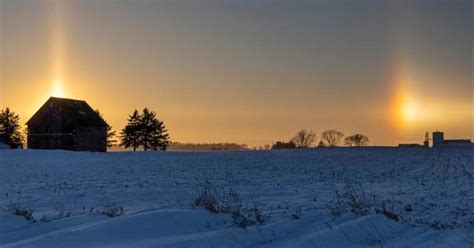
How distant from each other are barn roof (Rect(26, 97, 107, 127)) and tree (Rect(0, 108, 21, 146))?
98.1ft

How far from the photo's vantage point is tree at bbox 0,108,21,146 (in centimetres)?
10553

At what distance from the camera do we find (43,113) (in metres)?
78.6

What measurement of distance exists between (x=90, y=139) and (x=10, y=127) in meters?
36.7

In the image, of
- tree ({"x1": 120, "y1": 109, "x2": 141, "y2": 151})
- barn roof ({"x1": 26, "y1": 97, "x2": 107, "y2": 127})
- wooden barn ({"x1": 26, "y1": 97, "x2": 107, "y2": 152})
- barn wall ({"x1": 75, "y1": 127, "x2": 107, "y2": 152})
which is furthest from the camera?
tree ({"x1": 120, "y1": 109, "x2": 141, "y2": 151})

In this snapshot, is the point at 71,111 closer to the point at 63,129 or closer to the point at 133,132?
the point at 63,129

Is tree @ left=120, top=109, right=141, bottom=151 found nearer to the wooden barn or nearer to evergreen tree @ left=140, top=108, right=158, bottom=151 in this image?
evergreen tree @ left=140, top=108, right=158, bottom=151

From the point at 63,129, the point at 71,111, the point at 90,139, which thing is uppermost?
the point at 71,111

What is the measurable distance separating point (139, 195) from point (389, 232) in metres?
8.47

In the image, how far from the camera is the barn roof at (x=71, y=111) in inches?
3071

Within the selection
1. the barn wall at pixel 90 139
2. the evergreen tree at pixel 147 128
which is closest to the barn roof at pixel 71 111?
the barn wall at pixel 90 139

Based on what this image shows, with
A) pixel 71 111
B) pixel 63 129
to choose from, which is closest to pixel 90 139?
pixel 63 129

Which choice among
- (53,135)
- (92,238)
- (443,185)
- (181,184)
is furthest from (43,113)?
(92,238)

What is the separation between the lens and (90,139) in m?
79.1

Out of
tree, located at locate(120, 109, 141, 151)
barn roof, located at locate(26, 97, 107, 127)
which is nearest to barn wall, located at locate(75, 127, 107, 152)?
barn roof, located at locate(26, 97, 107, 127)
